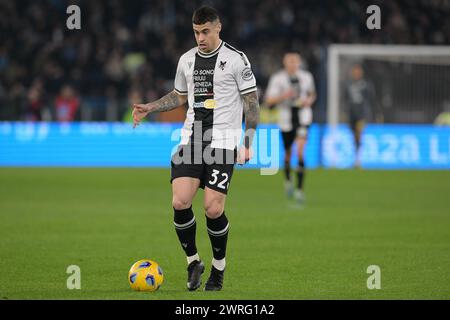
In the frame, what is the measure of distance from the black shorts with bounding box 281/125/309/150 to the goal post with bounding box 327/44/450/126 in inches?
350

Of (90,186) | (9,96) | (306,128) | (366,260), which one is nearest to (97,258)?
(366,260)

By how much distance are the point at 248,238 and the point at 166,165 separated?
45.3 feet

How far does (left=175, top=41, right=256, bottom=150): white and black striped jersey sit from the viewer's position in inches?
325

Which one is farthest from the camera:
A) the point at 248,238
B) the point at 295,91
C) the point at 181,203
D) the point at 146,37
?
the point at 146,37

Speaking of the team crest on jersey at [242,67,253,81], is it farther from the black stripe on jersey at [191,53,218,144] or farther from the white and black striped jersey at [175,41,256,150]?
the black stripe on jersey at [191,53,218,144]

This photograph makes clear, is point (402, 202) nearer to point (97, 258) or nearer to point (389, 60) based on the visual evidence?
point (97, 258)

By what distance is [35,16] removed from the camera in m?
30.0

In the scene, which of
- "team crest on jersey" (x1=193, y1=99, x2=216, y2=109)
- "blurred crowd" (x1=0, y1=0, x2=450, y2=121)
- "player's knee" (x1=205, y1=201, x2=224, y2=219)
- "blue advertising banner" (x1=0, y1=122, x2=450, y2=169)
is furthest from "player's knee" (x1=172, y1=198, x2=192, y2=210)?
"blurred crowd" (x1=0, y1=0, x2=450, y2=121)

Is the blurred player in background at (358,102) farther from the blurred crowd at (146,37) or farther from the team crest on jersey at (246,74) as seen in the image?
the team crest on jersey at (246,74)

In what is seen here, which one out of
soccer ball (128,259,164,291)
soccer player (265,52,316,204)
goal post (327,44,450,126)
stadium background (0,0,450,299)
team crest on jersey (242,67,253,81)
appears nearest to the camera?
soccer ball (128,259,164,291)

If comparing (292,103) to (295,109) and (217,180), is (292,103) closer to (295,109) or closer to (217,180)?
(295,109)

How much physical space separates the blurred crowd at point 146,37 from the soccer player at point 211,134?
719 inches

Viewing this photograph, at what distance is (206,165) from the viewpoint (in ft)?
27.0

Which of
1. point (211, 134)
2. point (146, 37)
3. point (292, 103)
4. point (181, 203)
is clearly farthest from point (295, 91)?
point (146, 37)
